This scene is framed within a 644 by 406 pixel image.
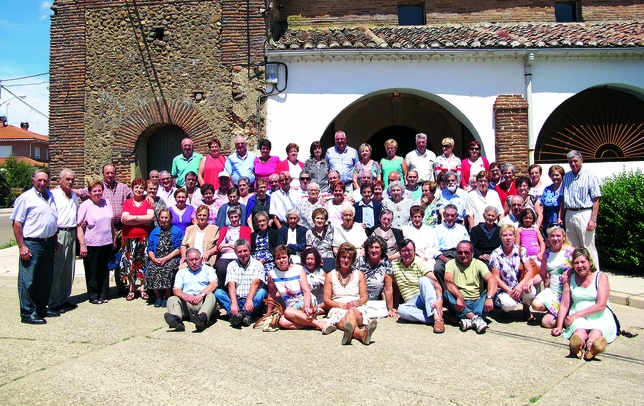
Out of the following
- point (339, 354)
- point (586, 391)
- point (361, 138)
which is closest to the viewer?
point (586, 391)

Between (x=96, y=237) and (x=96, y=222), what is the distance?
20 centimetres

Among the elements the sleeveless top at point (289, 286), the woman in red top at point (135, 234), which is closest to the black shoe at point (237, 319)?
the sleeveless top at point (289, 286)

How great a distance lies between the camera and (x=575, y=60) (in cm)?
1068

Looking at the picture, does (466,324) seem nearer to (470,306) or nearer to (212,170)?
(470,306)

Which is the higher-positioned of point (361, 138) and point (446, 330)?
point (361, 138)

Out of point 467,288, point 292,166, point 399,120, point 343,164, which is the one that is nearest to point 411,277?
point 467,288

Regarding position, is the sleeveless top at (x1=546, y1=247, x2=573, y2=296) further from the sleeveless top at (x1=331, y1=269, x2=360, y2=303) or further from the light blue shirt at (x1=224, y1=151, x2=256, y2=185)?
the light blue shirt at (x1=224, y1=151, x2=256, y2=185)

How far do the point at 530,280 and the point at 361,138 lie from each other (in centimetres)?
735

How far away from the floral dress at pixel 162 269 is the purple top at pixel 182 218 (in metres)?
0.28

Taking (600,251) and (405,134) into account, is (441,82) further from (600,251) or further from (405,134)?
(600,251)

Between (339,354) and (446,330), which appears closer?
(339,354)

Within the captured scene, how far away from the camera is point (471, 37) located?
10758mm

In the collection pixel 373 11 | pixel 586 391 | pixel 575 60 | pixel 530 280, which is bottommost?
pixel 586 391

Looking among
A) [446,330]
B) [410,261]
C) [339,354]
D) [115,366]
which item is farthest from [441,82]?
[115,366]
